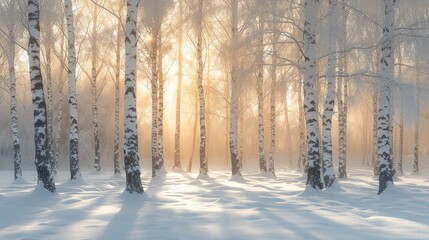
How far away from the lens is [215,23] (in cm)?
1980

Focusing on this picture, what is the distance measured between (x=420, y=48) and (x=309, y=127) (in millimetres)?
3751

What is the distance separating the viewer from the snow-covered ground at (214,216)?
605cm

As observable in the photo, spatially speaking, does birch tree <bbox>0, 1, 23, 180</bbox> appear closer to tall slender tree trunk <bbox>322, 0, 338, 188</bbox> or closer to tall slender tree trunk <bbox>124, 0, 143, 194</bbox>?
tall slender tree trunk <bbox>124, 0, 143, 194</bbox>

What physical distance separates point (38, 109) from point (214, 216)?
18.5 ft

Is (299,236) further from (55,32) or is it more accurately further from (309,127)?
(55,32)

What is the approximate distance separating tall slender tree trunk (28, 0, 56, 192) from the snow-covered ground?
0.49 metres

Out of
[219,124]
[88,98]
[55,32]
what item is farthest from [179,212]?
[219,124]

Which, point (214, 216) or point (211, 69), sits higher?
point (211, 69)

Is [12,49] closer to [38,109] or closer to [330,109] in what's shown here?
[38,109]

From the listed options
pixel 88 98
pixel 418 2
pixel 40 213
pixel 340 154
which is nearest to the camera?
pixel 40 213

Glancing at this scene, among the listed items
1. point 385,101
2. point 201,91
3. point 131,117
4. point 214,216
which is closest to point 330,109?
point 385,101

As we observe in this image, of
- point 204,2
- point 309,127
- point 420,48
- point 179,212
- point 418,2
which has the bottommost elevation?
point 179,212

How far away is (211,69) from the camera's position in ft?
92.8

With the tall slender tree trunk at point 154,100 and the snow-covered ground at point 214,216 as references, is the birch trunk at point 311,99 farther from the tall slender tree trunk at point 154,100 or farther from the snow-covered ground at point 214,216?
the tall slender tree trunk at point 154,100
